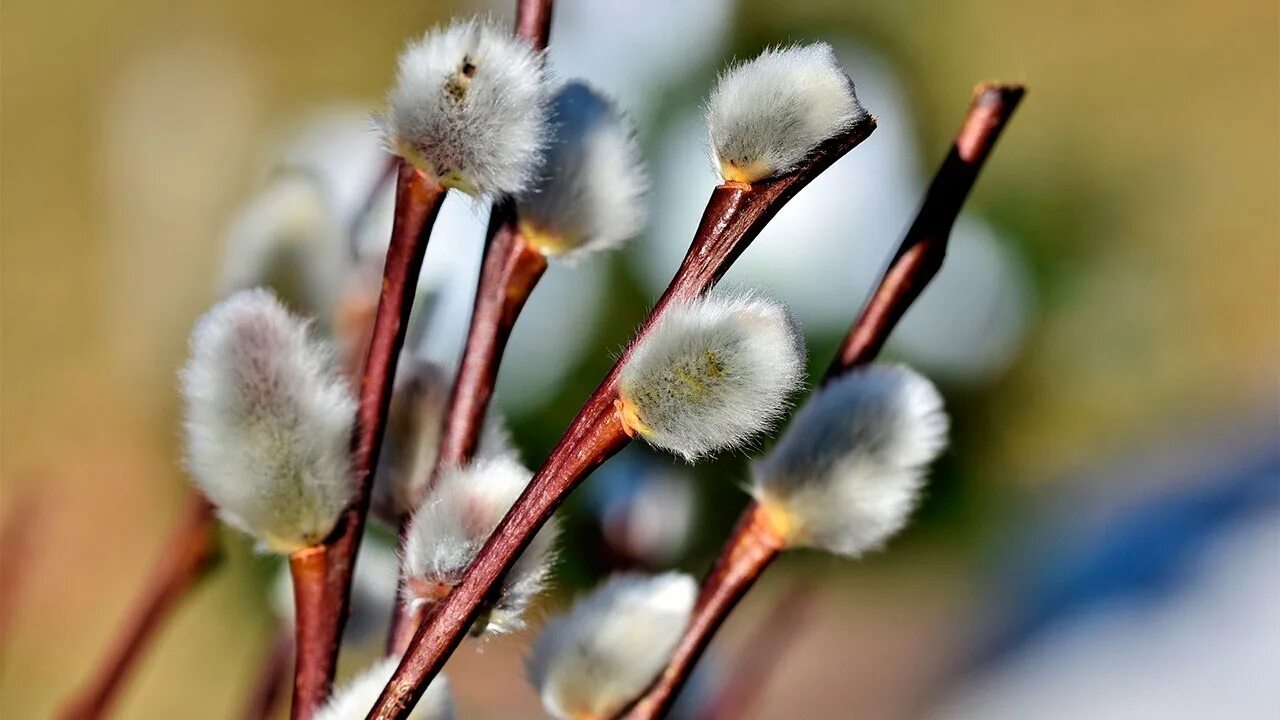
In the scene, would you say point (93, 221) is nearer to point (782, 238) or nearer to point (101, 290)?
Result: point (101, 290)

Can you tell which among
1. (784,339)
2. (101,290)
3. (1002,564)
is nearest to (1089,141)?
(1002,564)

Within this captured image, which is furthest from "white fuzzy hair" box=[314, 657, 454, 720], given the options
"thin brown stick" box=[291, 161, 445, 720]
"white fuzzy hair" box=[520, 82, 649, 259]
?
"white fuzzy hair" box=[520, 82, 649, 259]

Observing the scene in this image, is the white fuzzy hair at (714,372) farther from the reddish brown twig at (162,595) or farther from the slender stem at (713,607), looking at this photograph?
the reddish brown twig at (162,595)

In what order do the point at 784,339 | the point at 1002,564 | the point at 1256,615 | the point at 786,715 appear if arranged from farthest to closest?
the point at 1002,564 → the point at 786,715 → the point at 1256,615 → the point at 784,339

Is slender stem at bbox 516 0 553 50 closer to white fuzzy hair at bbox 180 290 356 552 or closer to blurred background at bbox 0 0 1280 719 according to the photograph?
white fuzzy hair at bbox 180 290 356 552

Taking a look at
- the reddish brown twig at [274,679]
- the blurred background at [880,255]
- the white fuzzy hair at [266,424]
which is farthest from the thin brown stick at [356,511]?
the blurred background at [880,255]

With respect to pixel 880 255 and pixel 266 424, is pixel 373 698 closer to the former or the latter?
pixel 266 424
